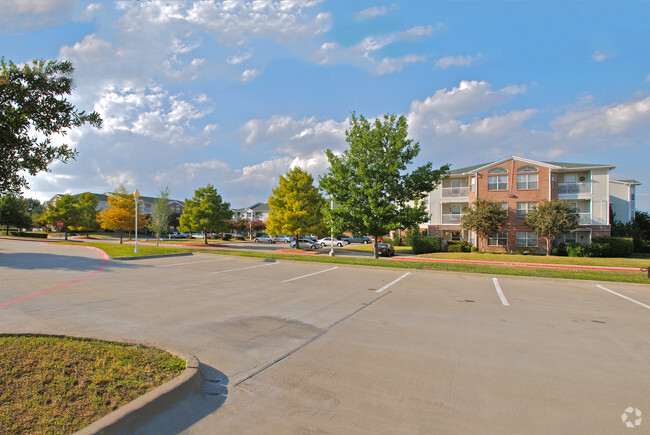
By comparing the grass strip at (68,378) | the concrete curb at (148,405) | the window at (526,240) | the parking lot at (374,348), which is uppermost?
the window at (526,240)

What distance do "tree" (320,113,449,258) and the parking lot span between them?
1149cm

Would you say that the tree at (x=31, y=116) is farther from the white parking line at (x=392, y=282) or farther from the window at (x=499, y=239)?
the window at (x=499, y=239)

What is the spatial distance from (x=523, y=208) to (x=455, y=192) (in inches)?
265

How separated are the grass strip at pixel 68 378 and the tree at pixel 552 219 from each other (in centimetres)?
3119

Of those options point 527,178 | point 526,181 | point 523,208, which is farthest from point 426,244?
point 527,178

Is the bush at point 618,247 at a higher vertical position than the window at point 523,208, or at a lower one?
lower

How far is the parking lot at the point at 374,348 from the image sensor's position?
323 cm

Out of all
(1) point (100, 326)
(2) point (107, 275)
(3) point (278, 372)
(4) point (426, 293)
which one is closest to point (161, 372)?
(3) point (278, 372)

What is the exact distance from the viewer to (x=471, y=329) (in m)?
6.38

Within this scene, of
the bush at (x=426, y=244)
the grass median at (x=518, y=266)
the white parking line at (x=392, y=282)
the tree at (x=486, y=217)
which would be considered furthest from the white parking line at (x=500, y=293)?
the bush at (x=426, y=244)

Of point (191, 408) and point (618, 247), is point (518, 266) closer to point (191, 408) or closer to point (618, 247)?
point (618, 247)

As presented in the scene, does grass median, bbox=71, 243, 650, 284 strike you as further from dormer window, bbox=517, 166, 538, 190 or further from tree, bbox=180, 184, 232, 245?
tree, bbox=180, 184, 232, 245

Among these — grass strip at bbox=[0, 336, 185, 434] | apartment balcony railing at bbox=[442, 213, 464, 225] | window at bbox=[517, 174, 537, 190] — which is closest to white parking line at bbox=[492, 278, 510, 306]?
grass strip at bbox=[0, 336, 185, 434]

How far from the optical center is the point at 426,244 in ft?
105
